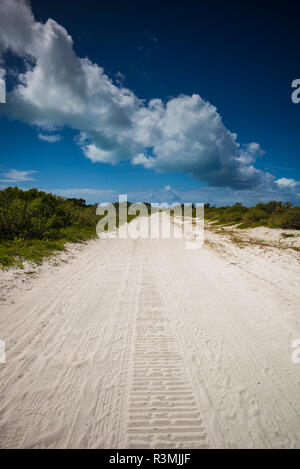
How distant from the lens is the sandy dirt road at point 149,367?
7.23ft

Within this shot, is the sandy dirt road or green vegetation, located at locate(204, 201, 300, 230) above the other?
green vegetation, located at locate(204, 201, 300, 230)

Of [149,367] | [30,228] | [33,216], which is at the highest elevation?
[33,216]

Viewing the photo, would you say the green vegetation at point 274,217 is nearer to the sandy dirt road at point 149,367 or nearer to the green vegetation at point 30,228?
the sandy dirt road at point 149,367

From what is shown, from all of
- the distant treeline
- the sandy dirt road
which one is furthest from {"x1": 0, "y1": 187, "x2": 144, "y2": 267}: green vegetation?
the sandy dirt road

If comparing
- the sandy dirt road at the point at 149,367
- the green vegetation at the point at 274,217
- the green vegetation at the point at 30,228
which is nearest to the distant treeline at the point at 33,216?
the green vegetation at the point at 30,228

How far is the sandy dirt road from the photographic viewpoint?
86.8 inches

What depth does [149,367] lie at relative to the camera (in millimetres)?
3072

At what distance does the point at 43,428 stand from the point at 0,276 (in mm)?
5040

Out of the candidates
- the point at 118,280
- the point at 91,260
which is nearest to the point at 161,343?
the point at 118,280


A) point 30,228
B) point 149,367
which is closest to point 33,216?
point 30,228

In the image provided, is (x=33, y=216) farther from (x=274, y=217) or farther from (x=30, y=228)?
(x=274, y=217)

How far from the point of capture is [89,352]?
3291 mm

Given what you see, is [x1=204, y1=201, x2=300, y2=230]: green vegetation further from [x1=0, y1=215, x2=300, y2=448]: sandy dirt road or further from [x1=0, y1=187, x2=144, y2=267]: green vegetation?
[x1=0, y1=187, x2=144, y2=267]: green vegetation
